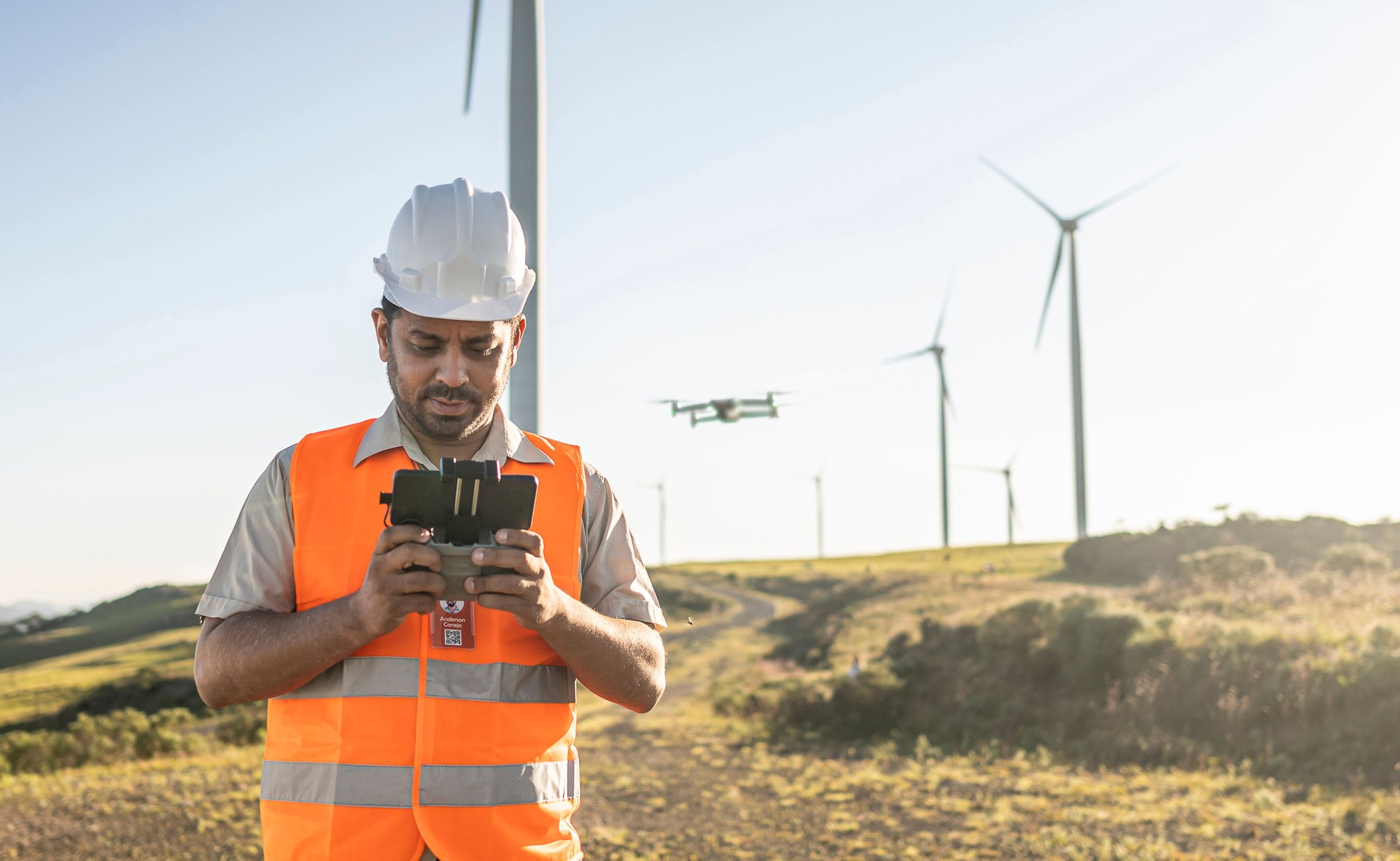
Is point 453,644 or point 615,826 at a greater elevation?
point 453,644

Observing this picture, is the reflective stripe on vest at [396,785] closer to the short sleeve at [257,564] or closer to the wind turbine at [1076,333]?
the short sleeve at [257,564]

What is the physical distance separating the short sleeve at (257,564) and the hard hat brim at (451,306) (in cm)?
58

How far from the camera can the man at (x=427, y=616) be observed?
2447 millimetres

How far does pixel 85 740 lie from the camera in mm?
18594

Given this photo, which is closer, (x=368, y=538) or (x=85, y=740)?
(x=368, y=538)

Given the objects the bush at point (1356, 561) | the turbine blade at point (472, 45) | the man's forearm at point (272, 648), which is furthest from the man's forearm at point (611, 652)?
the bush at point (1356, 561)

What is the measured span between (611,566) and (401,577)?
820 millimetres

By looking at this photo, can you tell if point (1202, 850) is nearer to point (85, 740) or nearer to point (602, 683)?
point (602, 683)

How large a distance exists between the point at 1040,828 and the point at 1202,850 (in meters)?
1.61

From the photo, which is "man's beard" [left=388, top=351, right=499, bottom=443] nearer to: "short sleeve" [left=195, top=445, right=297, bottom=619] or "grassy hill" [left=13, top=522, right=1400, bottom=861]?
"short sleeve" [left=195, top=445, right=297, bottom=619]

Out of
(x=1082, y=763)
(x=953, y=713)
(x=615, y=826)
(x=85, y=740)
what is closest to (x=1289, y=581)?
(x=953, y=713)

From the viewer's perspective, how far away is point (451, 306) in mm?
2758

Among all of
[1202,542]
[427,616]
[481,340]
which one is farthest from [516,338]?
[1202,542]

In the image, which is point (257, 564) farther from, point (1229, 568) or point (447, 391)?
point (1229, 568)
